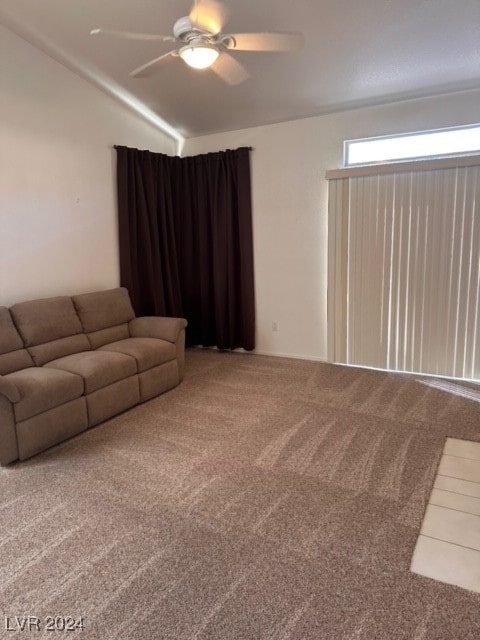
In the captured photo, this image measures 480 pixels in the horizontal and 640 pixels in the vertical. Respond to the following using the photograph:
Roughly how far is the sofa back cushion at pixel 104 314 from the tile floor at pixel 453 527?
2938 millimetres

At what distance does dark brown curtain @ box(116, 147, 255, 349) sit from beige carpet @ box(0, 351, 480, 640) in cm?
176

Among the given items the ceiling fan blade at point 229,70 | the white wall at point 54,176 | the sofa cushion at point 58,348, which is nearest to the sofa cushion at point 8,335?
the sofa cushion at point 58,348

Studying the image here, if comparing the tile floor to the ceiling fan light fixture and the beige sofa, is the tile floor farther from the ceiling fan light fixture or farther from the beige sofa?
the ceiling fan light fixture

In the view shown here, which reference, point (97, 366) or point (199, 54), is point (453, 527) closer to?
point (97, 366)

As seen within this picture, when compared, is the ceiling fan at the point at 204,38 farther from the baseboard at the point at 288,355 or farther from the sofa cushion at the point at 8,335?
the baseboard at the point at 288,355

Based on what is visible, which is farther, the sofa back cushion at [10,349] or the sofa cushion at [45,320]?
the sofa cushion at [45,320]

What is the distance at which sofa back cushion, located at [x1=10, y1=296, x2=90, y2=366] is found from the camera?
342cm

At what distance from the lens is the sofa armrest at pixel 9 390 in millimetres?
2641

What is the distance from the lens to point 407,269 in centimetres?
419

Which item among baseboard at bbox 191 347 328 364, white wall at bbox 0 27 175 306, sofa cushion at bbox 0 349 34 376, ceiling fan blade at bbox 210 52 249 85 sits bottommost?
baseboard at bbox 191 347 328 364

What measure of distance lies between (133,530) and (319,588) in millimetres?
916

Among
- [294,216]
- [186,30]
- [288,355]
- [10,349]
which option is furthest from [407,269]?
[10,349]

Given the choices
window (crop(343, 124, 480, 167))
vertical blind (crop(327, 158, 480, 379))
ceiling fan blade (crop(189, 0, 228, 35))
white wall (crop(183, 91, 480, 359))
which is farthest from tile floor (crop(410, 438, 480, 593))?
ceiling fan blade (crop(189, 0, 228, 35))

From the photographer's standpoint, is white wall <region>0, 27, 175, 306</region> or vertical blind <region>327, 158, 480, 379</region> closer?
white wall <region>0, 27, 175, 306</region>
